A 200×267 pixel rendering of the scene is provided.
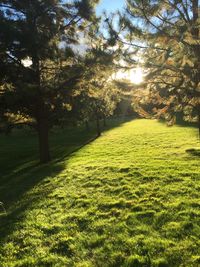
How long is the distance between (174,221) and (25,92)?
9906 millimetres

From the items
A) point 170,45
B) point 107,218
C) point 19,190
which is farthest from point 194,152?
point 107,218

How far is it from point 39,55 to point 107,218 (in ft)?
34.1

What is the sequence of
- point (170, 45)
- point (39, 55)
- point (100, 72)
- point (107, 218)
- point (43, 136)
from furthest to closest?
point (43, 136), point (100, 72), point (39, 55), point (170, 45), point (107, 218)

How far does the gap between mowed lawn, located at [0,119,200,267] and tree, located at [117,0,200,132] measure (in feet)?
10.7

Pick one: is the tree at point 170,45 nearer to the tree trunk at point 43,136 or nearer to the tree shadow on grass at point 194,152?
the tree shadow on grass at point 194,152

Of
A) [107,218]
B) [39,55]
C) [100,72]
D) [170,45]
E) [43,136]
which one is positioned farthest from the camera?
[43,136]

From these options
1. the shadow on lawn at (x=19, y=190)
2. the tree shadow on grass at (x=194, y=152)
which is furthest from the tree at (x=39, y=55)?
the tree shadow on grass at (x=194, y=152)

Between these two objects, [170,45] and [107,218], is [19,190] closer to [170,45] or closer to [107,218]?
[107,218]

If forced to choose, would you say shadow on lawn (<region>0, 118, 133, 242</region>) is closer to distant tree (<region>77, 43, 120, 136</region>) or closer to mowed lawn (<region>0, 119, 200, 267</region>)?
mowed lawn (<region>0, 119, 200, 267</region>)

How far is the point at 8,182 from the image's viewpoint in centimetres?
1542

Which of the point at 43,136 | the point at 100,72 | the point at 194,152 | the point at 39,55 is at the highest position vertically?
the point at 39,55

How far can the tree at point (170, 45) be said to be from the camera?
40.7ft

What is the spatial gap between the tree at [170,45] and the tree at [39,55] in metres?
3.97

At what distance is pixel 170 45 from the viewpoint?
12.9 m
